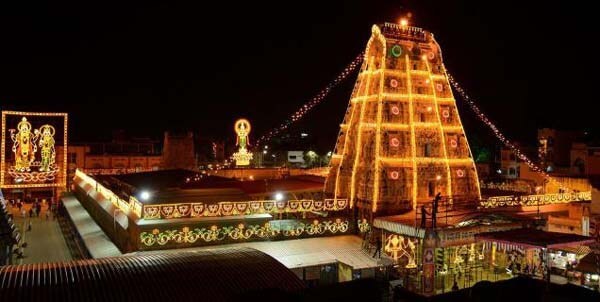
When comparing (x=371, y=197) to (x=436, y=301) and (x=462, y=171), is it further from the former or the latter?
(x=436, y=301)

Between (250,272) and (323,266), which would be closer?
(250,272)

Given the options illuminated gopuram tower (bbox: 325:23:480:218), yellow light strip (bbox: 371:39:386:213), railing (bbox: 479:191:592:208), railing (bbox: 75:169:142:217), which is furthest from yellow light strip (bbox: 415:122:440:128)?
railing (bbox: 75:169:142:217)

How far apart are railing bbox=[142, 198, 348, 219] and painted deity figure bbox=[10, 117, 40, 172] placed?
29.6 m

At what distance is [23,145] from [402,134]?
3467cm

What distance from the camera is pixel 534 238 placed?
1853 cm

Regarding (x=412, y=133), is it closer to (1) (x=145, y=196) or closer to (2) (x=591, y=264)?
(2) (x=591, y=264)

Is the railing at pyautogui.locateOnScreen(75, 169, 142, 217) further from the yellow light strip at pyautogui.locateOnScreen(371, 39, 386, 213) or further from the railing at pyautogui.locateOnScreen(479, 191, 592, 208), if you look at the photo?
the railing at pyautogui.locateOnScreen(479, 191, 592, 208)

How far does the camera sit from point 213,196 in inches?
880

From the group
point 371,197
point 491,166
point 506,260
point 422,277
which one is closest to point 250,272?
point 422,277

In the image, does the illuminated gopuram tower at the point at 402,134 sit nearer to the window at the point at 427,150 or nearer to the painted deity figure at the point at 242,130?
the window at the point at 427,150

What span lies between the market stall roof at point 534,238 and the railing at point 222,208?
8.07m

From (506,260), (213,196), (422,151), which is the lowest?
(506,260)

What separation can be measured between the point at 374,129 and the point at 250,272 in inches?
518

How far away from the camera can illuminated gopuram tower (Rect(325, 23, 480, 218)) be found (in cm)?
2422
